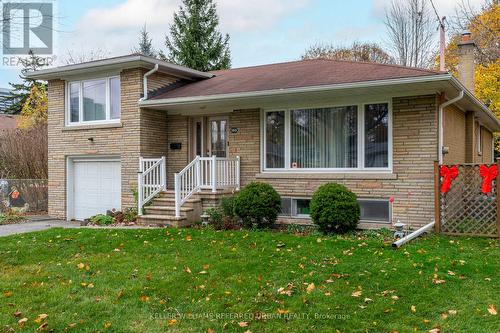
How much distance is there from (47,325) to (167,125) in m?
8.60

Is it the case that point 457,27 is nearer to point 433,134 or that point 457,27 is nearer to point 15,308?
point 433,134

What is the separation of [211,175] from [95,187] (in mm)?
4106

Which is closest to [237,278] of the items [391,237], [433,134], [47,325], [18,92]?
[47,325]

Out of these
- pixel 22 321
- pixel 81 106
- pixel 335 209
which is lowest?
pixel 22 321

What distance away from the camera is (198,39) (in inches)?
1154

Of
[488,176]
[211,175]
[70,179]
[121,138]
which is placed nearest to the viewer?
[488,176]

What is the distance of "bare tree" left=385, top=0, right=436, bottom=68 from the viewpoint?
25219 millimetres

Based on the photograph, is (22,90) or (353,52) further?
(22,90)

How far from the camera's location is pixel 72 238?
28.6 ft

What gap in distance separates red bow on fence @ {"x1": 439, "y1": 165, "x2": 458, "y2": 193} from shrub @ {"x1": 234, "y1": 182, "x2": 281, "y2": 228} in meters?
3.42

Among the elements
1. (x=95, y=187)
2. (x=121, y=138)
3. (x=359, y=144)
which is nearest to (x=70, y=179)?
(x=95, y=187)

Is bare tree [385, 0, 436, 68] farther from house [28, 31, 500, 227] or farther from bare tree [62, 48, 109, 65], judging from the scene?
bare tree [62, 48, 109, 65]

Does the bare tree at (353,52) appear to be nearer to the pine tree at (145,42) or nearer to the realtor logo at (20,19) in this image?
the pine tree at (145,42)

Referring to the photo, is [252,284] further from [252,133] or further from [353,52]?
[353,52]
